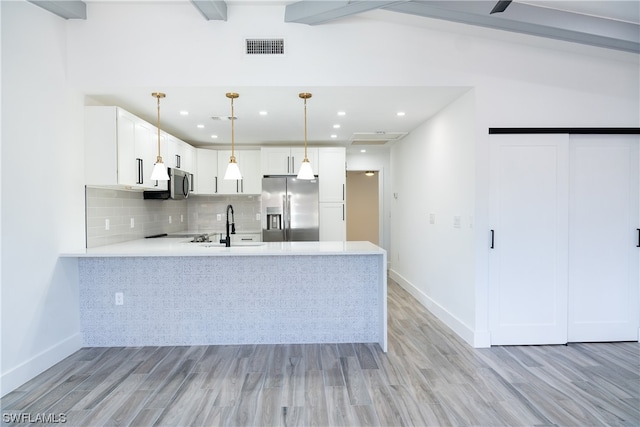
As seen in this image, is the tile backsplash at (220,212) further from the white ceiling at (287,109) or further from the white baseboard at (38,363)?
the white baseboard at (38,363)

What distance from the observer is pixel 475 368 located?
2.83 meters

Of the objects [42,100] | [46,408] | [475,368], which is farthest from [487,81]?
[46,408]

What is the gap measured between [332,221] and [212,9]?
139 inches

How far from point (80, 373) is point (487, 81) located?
4260 millimetres

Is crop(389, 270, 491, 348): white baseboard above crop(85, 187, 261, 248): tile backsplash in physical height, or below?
below

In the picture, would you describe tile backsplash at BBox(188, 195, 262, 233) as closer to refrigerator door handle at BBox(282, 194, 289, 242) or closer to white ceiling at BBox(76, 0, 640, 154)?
refrigerator door handle at BBox(282, 194, 289, 242)

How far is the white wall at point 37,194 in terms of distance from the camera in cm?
250

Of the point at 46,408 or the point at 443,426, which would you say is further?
the point at 46,408

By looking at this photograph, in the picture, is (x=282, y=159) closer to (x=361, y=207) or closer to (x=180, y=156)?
(x=180, y=156)

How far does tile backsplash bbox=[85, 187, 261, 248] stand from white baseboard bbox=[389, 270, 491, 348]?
2.78 meters

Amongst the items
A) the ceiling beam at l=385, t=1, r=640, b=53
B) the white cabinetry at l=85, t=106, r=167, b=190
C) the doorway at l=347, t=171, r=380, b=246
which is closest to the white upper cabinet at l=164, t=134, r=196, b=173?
the white cabinetry at l=85, t=106, r=167, b=190

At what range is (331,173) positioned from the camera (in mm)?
5656

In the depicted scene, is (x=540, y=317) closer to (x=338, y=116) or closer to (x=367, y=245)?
(x=367, y=245)

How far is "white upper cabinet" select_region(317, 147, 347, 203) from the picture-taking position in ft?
18.5
